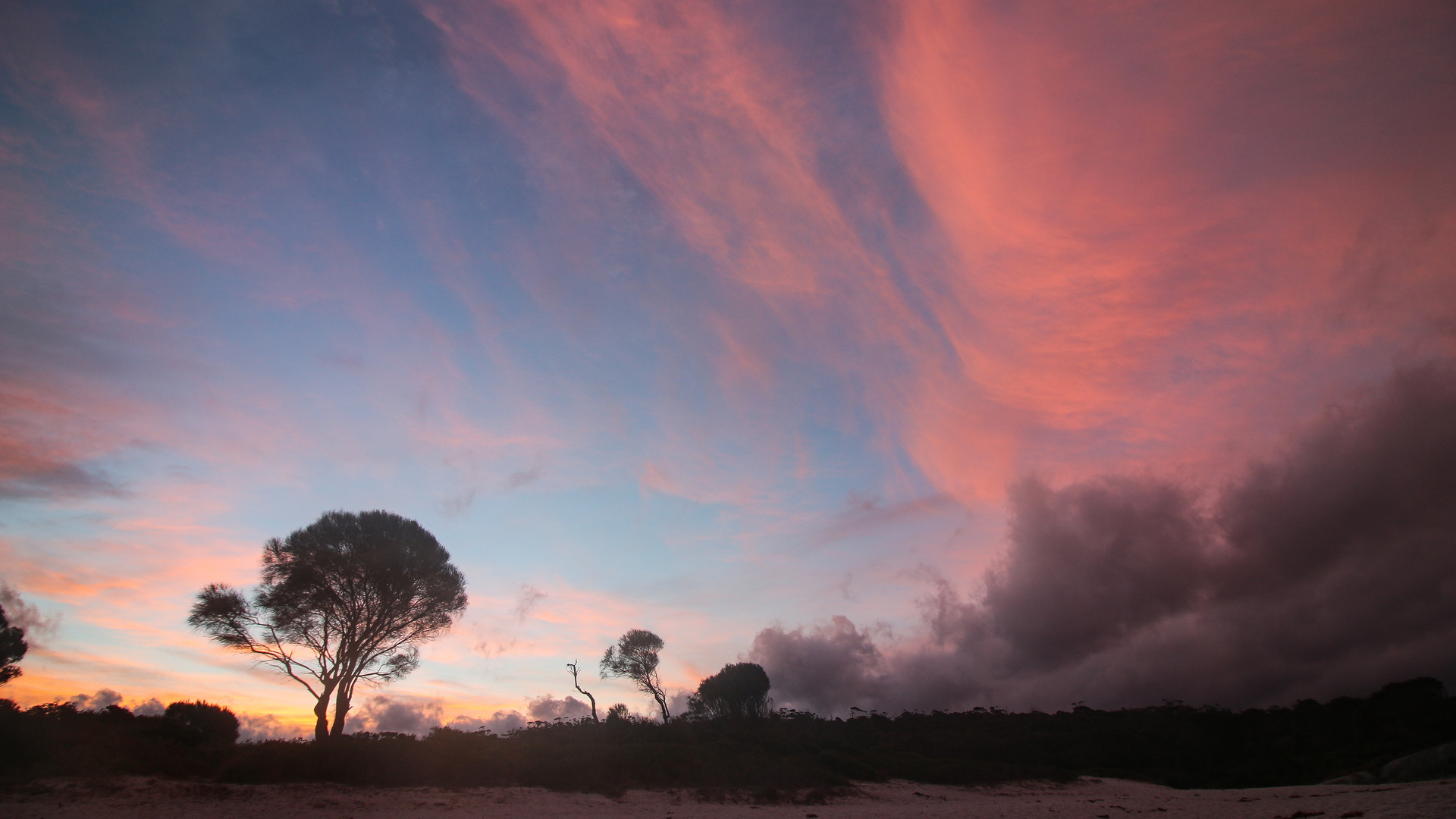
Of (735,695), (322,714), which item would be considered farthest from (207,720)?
(735,695)

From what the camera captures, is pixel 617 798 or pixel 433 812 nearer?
pixel 433 812

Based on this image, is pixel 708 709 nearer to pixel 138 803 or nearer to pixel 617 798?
pixel 617 798

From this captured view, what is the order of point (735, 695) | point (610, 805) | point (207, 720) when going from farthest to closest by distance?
point (735, 695)
point (207, 720)
point (610, 805)

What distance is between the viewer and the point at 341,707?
27141 mm

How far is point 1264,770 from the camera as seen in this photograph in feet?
175

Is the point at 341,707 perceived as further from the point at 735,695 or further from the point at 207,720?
the point at 735,695

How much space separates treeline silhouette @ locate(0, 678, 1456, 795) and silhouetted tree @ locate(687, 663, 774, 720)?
2063 millimetres

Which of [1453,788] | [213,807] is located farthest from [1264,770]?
[213,807]

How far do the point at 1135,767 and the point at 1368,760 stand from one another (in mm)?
16592

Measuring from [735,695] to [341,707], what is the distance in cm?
4070

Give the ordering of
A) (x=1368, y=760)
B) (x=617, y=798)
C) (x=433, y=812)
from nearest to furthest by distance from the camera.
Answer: (x=433, y=812) → (x=617, y=798) → (x=1368, y=760)

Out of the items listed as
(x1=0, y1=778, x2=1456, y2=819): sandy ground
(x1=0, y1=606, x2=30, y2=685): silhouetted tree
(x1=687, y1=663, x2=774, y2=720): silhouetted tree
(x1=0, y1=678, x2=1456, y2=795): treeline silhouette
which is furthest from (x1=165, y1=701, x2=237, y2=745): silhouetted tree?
(x1=687, y1=663, x2=774, y2=720): silhouetted tree

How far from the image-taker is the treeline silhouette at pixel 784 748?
761 inches

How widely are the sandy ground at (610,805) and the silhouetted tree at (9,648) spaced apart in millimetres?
26652
